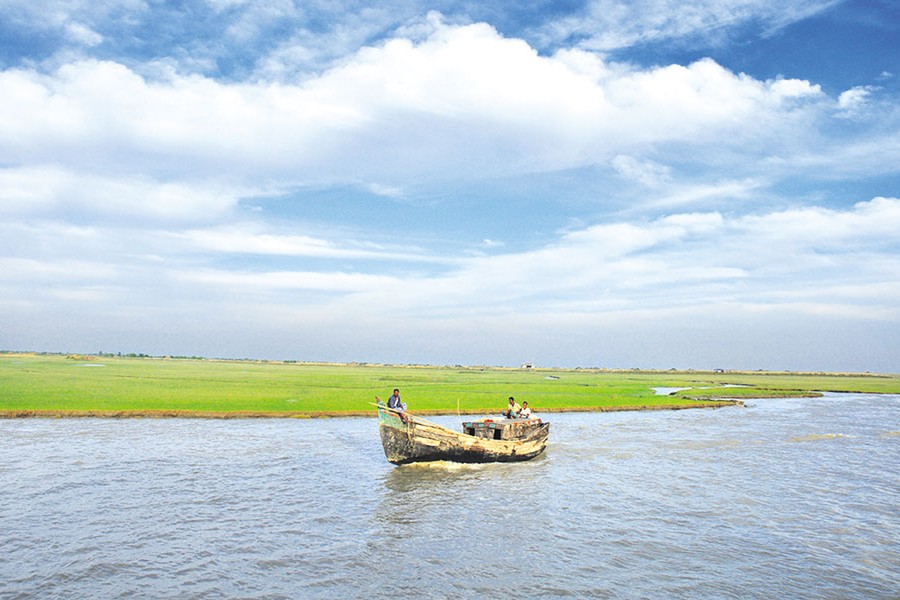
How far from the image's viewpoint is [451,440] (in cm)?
2186

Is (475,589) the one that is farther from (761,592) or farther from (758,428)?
(758,428)

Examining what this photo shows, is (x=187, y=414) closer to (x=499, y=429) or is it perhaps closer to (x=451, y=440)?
(x=451, y=440)

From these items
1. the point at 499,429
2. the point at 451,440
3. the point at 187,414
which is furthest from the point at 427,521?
the point at 187,414

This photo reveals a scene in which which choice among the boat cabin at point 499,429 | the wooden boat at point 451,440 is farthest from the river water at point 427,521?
the boat cabin at point 499,429

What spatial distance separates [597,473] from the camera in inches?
867

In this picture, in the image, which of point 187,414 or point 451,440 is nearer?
point 451,440

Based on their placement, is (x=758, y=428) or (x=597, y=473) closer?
(x=597, y=473)

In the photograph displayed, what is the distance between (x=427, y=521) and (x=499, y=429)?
9.33 m

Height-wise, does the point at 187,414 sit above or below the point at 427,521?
above

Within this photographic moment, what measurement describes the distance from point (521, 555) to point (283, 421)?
2377 cm

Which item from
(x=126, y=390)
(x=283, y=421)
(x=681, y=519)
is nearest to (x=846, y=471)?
(x=681, y=519)

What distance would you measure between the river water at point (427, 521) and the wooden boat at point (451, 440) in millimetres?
581

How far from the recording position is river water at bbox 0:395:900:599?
11.3 meters

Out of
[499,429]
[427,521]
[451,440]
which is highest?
[499,429]
